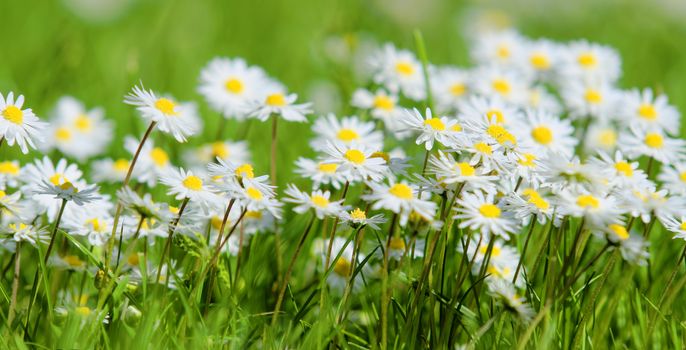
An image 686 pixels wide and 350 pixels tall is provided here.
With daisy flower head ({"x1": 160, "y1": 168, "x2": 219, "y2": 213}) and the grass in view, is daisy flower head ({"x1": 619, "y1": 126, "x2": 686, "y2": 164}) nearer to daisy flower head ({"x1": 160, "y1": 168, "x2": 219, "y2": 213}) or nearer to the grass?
the grass

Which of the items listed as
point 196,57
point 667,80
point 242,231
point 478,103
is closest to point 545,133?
point 478,103

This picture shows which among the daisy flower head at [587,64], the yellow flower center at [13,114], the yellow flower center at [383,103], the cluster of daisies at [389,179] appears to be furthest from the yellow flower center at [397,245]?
the daisy flower head at [587,64]

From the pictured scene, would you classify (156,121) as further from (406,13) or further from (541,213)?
(406,13)

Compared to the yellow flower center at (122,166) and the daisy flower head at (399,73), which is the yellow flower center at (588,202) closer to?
the daisy flower head at (399,73)

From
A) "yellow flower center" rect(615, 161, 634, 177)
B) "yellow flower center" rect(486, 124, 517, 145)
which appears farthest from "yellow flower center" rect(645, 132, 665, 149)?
"yellow flower center" rect(486, 124, 517, 145)

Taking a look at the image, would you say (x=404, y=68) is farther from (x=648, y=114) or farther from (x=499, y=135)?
(x=499, y=135)
